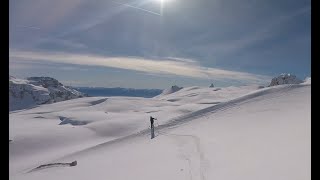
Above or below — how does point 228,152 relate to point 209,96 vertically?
below

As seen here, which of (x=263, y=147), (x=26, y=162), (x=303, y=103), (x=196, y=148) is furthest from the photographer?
(x=26, y=162)

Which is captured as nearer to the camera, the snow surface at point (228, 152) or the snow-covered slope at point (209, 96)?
the snow surface at point (228, 152)

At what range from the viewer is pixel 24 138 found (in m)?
31.3

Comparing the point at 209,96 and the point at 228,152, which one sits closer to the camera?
the point at 228,152

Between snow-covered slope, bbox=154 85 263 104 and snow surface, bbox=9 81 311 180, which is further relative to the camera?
snow-covered slope, bbox=154 85 263 104

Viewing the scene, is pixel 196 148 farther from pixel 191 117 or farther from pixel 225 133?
pixel 191 117

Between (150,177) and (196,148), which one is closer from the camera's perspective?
(150,177)
